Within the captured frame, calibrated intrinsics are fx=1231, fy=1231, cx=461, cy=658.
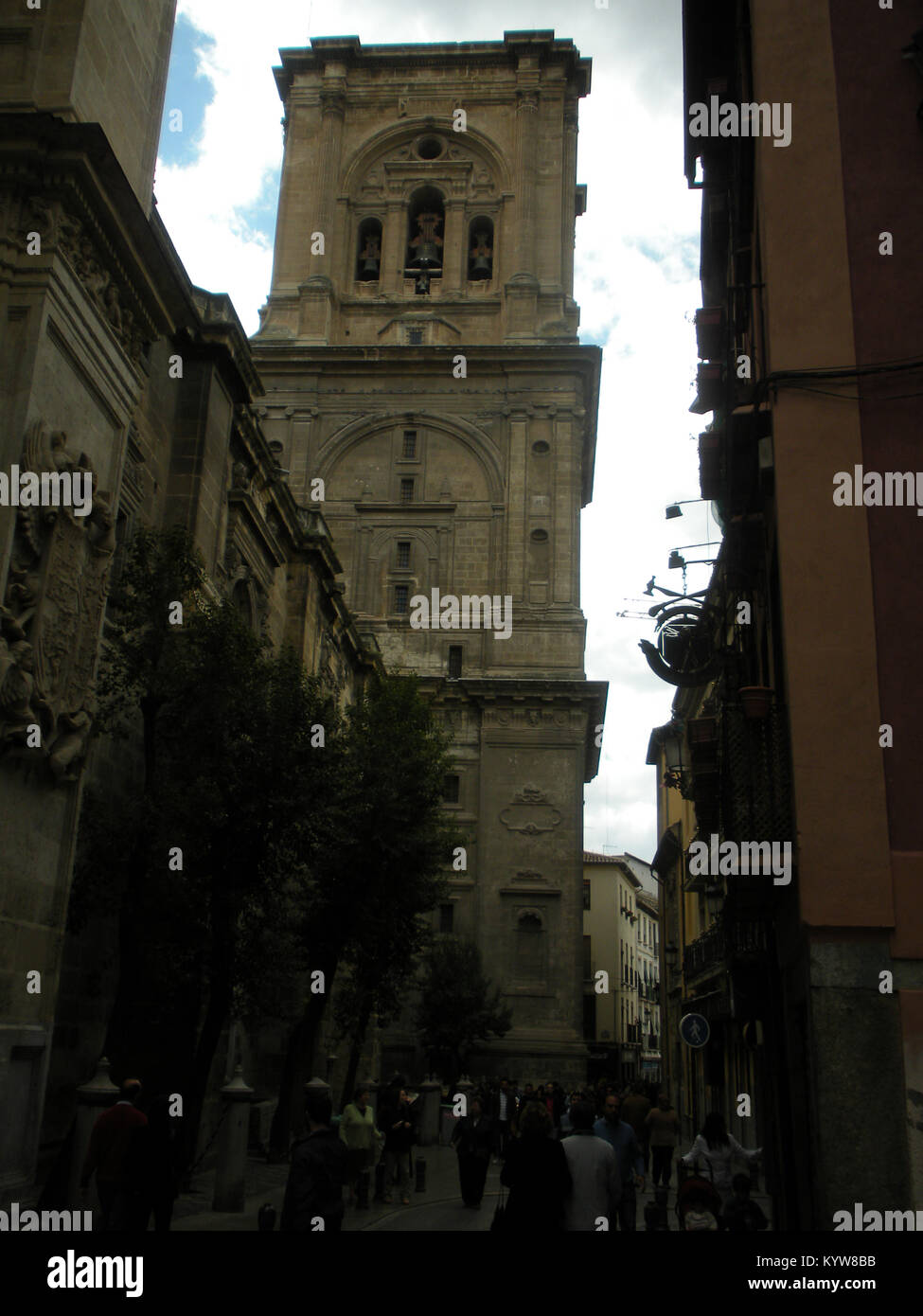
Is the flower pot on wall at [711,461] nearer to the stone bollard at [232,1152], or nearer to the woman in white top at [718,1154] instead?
the woman in white top at [718,1154]

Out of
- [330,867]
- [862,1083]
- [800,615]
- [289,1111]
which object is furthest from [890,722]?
[289,1111]

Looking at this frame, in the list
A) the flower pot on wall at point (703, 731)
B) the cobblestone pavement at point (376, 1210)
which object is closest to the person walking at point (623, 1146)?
the cobblestone pavement at point (376, 1210)

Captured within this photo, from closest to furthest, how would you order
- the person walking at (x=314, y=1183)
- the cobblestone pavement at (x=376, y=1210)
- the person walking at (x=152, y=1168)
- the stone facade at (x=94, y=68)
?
the person walking at (x=314, y=1183), the person walking at (x=152, y=1168), the stone facade at (x=94, y=68), the cobblestone pavement at (x=376, y=1210)

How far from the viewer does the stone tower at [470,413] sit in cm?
4175

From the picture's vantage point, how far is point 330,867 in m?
20.0

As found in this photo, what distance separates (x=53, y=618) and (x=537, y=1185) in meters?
6.39

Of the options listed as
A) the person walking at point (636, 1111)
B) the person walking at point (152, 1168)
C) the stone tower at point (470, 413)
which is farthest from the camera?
the stone tower at point (470, 413)

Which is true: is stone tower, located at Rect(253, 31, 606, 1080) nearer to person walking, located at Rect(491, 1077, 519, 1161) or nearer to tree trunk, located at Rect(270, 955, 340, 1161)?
person walking, located at Rect(491, 1077, 519, 1161)

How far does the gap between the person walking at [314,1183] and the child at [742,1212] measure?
312cm

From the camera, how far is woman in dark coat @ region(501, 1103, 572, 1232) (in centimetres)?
769

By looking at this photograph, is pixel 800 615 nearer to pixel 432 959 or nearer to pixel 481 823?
pixel 432 959

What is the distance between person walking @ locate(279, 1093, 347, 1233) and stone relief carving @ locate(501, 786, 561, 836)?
34.4 metres

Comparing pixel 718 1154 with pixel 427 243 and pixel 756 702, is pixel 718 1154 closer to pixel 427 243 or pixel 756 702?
pixel 756 702

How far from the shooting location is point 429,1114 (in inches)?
1080
